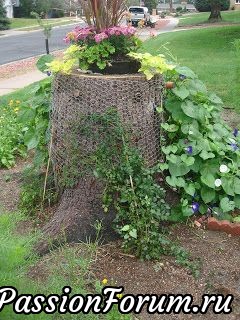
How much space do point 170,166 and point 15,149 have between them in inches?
92.7

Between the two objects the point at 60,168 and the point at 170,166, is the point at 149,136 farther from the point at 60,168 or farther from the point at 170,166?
the point at 60,168

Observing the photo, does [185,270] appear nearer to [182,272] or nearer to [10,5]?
[182,272]

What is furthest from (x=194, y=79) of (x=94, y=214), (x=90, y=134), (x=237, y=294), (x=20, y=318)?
(x=20, y=318)

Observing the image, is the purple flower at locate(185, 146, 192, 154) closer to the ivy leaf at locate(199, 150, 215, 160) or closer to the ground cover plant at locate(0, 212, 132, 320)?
the ivy leaf at locate(199, 150, 215, 160)

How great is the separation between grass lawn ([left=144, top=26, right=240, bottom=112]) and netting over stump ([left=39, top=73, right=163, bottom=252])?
1.88 m

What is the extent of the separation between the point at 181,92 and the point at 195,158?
1.70ft

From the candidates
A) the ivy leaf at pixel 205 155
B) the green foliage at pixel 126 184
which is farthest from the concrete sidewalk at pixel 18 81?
the ivy leaf at pixel 205 155

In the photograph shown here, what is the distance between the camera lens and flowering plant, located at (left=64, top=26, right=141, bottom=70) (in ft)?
13.8

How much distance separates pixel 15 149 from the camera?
19.9 feet

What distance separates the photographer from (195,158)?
4316mm

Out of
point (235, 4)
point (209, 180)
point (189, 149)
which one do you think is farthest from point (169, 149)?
point (235, 4)

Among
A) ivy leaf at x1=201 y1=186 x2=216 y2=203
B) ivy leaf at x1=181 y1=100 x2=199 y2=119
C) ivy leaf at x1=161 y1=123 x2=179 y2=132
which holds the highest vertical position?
ivy leaf at x1=181 y1=100 x2=199 y2=119

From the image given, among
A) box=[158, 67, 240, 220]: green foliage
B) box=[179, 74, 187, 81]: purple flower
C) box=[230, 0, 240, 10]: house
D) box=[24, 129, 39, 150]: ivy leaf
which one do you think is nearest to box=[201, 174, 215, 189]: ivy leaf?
box=[158, 67, 240, 220]: green foliage

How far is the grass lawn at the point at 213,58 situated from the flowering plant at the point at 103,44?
1.86m
